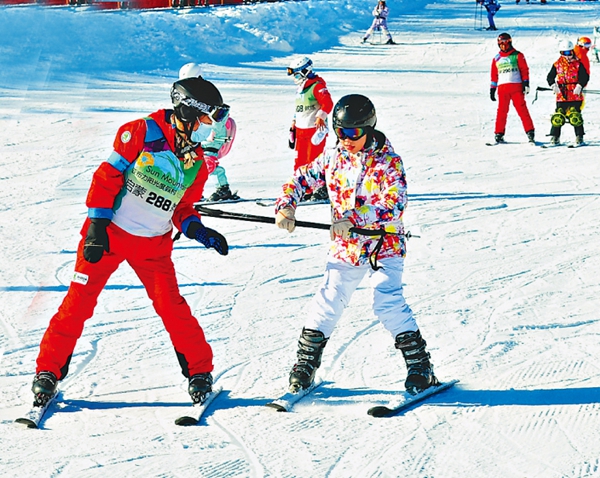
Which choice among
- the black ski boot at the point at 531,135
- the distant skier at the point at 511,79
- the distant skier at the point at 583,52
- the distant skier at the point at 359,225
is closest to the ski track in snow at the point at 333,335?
the distant skier at the point at 359,225

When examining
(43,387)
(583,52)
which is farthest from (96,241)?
(583,52)

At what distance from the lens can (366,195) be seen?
16.5 ft

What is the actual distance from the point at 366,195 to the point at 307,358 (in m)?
0.98

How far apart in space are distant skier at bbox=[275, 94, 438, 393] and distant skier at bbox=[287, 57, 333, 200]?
4919mm

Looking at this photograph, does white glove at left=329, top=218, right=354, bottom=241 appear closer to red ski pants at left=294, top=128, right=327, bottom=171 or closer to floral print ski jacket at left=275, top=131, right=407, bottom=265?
floral print ski jacket at left=275, top=131, right=407, bottom=265

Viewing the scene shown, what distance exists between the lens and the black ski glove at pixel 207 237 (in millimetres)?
4941

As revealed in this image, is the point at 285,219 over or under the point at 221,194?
over

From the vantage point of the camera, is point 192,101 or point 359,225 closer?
point 192,101

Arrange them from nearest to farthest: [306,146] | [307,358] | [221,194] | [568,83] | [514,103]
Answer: [307,358], [306,146], [221,194], [568,83], [514,103]

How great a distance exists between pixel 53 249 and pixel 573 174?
21.2ft

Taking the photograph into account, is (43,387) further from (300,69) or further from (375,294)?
(300,69)

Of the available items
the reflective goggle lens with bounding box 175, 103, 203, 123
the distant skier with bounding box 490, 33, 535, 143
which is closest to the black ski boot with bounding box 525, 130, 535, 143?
the distant skier with bounding box 490, 33, 535, 143

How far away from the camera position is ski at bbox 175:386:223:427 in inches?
195

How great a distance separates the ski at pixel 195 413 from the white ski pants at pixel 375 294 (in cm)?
69
